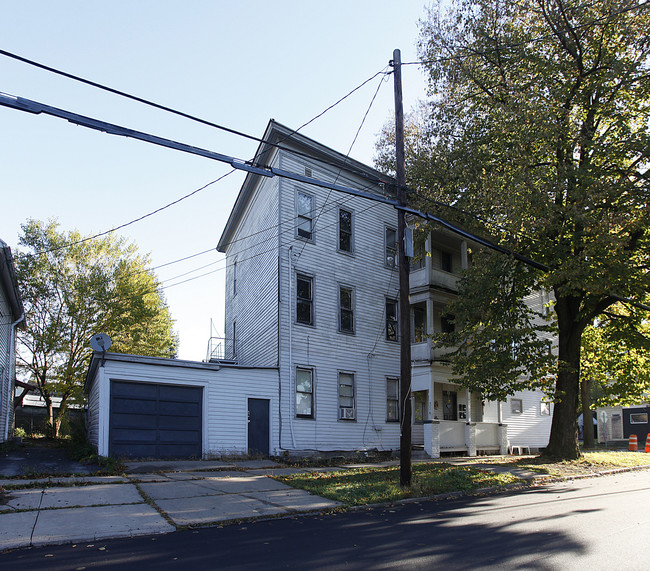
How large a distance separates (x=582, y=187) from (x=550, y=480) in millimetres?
8365

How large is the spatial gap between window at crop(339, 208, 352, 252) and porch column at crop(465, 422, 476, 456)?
29.7 ft

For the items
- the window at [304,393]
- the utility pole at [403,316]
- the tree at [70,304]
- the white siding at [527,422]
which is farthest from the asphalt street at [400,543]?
the tree at [70,304]

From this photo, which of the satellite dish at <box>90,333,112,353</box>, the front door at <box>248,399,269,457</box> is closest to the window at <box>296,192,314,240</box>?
the front door at <box>248,399,269,457</box>

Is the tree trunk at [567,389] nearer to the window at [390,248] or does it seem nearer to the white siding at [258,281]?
the window at [390,248]

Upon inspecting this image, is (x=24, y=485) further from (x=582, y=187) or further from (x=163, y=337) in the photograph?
(x=163, y=337)

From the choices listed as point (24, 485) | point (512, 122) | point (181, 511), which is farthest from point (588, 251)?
point (24, 485)

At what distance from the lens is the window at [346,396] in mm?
20906

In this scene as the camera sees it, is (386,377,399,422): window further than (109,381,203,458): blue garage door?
Yes

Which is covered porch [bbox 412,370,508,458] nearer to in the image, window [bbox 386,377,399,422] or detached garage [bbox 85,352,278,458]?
window [bbox 386,377,399,422]

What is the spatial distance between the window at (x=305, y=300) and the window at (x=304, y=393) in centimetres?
188

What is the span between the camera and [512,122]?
1677cm

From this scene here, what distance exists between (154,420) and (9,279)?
29.6ft

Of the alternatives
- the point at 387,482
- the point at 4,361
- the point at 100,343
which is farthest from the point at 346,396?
the point at 4,361

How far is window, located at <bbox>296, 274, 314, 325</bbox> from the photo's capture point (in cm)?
2023
